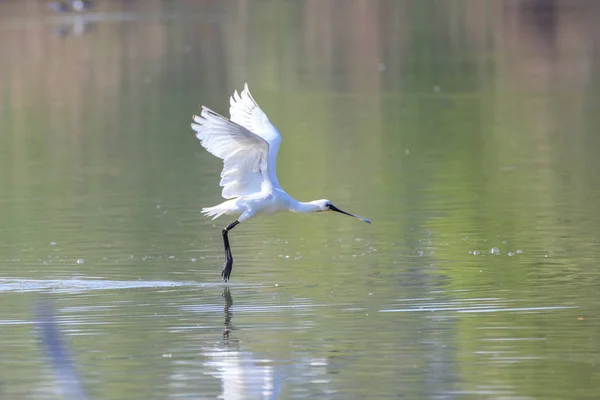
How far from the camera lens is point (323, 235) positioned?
Result: 19.2 m

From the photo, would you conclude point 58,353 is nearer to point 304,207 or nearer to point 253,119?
point 304,207

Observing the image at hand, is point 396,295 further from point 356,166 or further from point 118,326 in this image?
point 356,166

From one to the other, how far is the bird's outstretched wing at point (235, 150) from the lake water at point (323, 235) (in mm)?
875

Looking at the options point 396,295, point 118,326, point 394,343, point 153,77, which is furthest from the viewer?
point 153,77

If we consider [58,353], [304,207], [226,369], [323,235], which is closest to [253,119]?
[304,207]

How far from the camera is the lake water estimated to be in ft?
38.9

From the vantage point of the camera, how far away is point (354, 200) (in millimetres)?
22203

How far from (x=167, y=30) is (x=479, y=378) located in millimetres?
54845

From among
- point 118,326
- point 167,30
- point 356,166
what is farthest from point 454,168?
point 167,30

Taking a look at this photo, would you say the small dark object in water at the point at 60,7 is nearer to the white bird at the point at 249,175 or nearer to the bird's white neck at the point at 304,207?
the white bird at the point at 249,175

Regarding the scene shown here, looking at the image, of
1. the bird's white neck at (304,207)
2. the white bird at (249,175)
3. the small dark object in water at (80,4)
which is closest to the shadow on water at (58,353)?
the white bird at (249,175)

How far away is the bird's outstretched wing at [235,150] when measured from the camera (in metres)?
15.8

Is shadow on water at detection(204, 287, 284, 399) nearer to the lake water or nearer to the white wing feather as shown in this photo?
the lake water

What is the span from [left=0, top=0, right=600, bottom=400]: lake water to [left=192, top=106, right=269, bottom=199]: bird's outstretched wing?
88 centimetres
